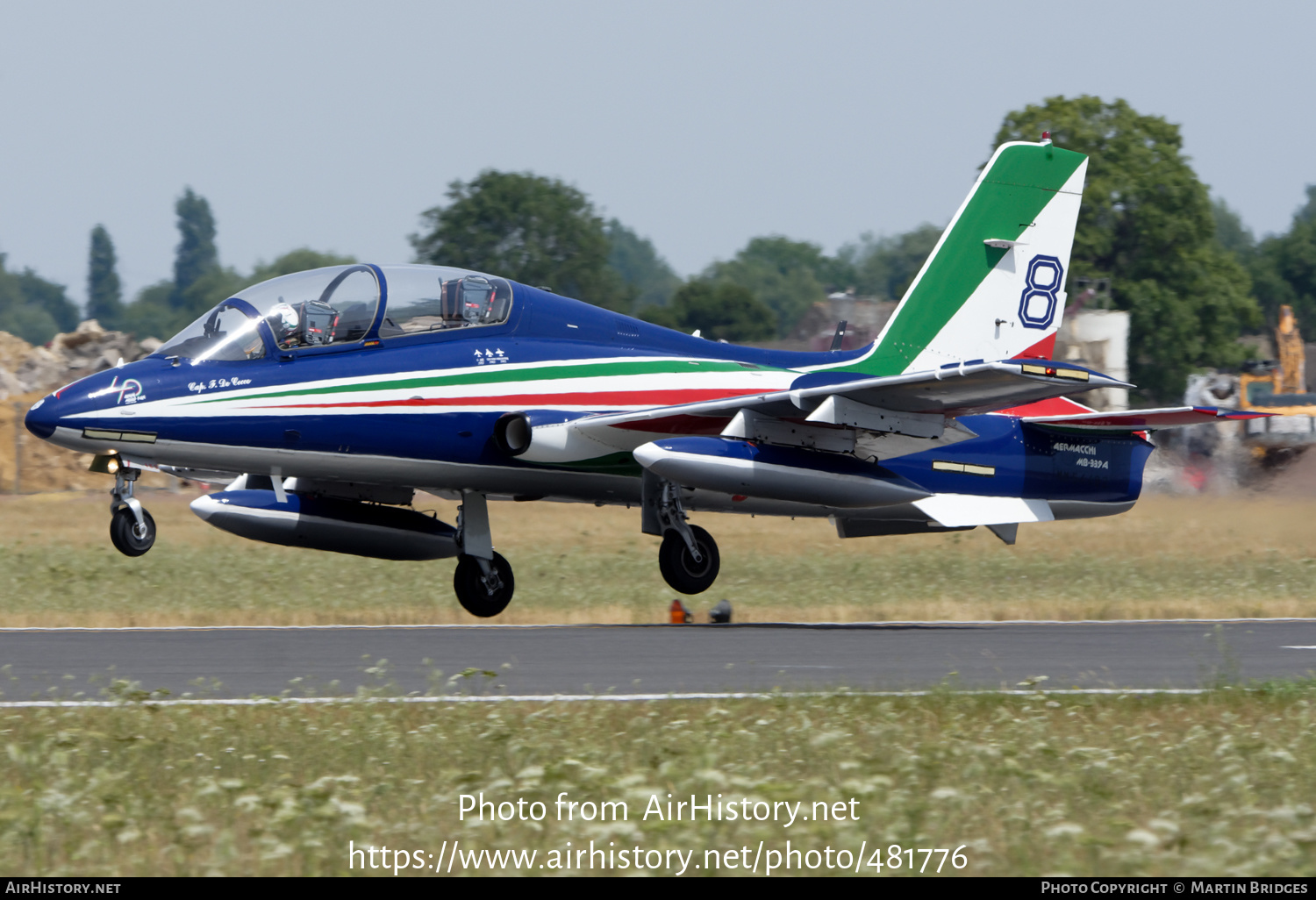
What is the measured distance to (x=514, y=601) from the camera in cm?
1869

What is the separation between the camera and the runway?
388 inches

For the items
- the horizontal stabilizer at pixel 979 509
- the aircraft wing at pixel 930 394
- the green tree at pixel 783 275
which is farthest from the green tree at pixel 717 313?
the aircraft wing at pixel 930 394

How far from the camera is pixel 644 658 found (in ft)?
38.0

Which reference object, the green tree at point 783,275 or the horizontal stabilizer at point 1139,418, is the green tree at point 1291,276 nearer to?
the green tree at point 783,275

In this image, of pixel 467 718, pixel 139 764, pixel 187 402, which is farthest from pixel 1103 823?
pixel 187 402

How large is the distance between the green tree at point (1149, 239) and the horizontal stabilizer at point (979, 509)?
54358 mm

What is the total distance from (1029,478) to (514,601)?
656 cm

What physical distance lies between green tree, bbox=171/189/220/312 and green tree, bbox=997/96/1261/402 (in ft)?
417

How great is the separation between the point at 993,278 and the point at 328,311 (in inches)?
305

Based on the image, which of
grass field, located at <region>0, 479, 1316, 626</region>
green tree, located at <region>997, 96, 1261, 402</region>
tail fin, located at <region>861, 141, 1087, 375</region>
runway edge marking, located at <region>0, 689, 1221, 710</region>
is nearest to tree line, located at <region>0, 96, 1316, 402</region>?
green tree, located at <region>997, 96, 1261, 402</region>

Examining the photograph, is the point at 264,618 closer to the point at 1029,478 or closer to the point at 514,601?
the point at 514,601

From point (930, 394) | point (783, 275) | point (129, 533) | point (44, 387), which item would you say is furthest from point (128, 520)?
point (783, 275)

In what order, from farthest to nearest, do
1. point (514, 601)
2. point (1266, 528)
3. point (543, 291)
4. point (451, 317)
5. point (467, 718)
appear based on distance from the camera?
point (1266, 528)
point (514, 601)
point (543, 291)
point (451, 317)
point (467, 718)

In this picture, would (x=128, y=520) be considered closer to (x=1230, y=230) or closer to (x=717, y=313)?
(x=717, y=313)
